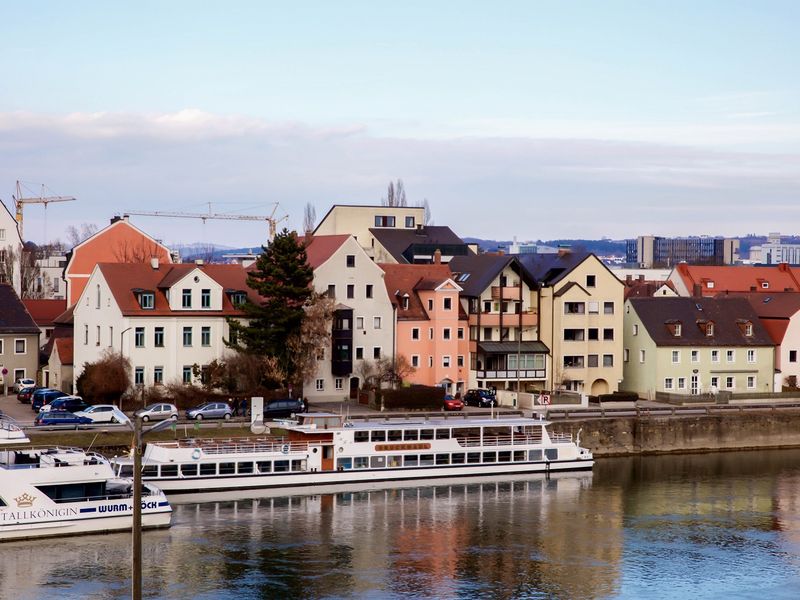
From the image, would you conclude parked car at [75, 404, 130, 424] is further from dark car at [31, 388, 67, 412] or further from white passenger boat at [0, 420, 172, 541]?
white passenger boat at [0, 420, 172, 541]

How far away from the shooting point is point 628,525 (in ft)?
206

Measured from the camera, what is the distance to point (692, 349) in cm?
10181

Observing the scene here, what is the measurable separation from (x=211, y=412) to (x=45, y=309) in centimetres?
4142

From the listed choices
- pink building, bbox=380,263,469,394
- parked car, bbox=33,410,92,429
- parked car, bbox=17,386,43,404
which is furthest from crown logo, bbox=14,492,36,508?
pink building, bbox=380,263,469,394

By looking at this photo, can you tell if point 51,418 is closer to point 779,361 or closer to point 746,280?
point 779,361

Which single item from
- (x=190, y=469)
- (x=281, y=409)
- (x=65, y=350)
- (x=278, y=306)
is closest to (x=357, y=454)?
(x=190, y=469)

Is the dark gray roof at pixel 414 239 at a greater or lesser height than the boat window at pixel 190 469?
greater

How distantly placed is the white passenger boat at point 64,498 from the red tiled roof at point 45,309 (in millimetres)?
54846

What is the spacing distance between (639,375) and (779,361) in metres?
11.7

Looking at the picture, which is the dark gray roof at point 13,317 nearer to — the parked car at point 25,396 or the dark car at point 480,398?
the parked car at point 25,396

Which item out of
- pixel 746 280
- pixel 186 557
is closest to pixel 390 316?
pixel 186 557

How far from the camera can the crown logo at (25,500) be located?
56994 mm

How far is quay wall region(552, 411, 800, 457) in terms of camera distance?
8456 cm

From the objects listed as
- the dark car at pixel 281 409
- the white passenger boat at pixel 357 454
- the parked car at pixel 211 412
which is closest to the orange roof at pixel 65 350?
the parked car at pixel 211 412
